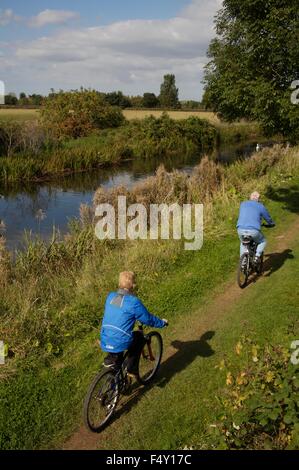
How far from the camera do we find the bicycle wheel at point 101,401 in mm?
6301

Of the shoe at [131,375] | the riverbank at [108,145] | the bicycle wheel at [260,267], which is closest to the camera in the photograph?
the shoe at [131,375]

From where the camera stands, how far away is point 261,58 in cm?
1328

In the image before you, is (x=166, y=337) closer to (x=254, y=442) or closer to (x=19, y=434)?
(x=19, y=434)

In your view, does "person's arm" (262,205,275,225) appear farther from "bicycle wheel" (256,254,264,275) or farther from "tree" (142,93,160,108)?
"tree" (142,93,160,108)

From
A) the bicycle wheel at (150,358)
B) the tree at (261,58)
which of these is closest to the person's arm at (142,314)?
the bicycle wheel at (150,358)

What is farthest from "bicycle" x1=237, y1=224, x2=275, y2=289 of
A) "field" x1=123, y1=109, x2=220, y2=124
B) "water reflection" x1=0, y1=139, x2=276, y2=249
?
"field" x1=123, y1=109, x2=220, y2=124

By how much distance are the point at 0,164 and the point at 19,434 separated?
26444 millimetres

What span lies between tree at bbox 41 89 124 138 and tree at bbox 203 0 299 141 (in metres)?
36.1

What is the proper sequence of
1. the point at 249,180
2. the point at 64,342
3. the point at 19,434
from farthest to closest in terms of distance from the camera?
the point at 249,180 → the point at 64,342 → the point at 19,434

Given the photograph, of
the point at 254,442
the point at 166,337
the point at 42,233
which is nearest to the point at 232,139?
the point at 42,233

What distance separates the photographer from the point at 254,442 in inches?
195

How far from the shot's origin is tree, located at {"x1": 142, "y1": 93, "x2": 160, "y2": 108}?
9806cm

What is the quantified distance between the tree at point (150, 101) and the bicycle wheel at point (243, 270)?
299 ft

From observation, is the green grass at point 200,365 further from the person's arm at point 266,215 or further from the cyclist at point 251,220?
the person's arm at point 266,215
